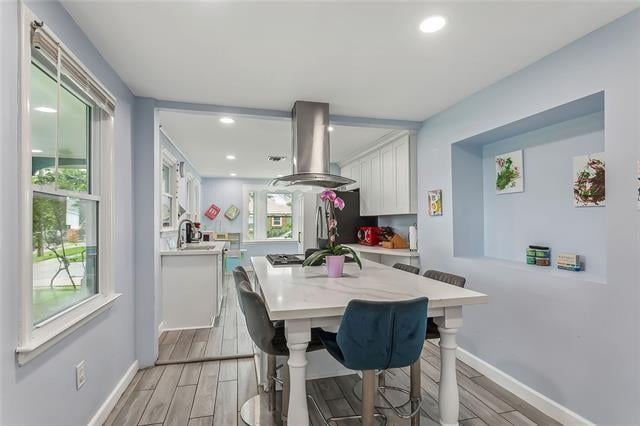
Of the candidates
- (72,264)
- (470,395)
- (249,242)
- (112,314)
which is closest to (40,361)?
(72,264)

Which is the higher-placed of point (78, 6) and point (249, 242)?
point (78, 6)

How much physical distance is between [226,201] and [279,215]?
137 cm

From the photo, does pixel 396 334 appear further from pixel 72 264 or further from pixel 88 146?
pixel 88 146

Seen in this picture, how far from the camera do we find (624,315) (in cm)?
174

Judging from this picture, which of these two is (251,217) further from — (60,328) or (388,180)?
(60,328)

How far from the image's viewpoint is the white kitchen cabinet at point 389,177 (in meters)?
3.78

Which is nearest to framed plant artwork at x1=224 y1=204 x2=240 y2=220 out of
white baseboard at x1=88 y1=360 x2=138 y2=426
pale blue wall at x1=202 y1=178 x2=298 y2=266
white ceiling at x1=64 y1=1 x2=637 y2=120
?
pale blue wall at x1=202 y1=178 x2=298 y2=266

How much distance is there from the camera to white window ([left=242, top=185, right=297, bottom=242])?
26.4 ft

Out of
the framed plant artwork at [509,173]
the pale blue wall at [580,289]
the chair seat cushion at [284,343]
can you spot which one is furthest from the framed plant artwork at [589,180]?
the chair seat cushion at [284,343]

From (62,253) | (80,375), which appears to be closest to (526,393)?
(80,375)

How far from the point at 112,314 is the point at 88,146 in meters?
1.15

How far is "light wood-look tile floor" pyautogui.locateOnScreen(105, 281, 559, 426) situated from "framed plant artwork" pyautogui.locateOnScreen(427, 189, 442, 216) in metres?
1.39

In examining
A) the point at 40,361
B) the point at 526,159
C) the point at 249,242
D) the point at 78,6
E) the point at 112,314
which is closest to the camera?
the point at 40,361

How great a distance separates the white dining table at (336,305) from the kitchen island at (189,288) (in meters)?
1.67
